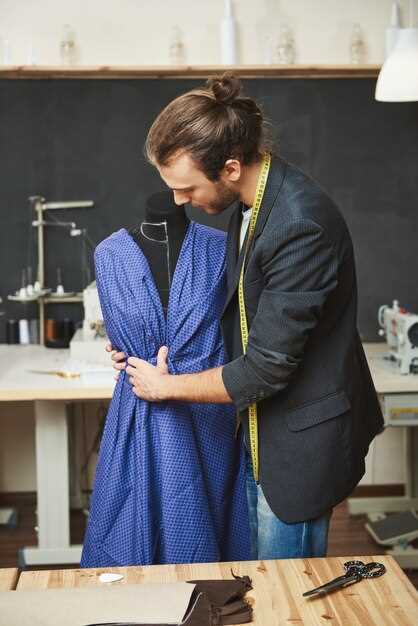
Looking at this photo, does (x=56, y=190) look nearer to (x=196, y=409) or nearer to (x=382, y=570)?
(x=196, y=409)

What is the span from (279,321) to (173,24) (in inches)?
117

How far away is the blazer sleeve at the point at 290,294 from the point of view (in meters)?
1.94

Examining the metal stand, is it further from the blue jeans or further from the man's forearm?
the blue jeans

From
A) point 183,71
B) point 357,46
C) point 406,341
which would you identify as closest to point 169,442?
point 406,341

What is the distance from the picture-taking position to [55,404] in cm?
391

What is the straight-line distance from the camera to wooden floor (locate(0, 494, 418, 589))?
4141mm

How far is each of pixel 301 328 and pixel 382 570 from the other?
1.68ft

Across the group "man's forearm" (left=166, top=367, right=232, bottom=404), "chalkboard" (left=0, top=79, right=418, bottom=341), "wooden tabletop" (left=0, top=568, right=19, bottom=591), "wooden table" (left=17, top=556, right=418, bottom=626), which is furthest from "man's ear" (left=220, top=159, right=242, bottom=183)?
"chalkboard" (left=0, top=79, right=418, bottom=341)

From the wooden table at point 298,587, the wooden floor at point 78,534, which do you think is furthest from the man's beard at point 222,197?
the wooden floor at point 78,534

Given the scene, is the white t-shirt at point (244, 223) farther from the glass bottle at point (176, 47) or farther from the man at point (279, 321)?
the glass bottle at point (176, 47)

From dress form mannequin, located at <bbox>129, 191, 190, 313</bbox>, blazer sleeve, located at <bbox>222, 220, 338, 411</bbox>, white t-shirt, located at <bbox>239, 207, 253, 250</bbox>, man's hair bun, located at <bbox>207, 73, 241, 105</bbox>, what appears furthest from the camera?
dress form mannequin, located at <bbox>129, 191, 190, 313</bbox>

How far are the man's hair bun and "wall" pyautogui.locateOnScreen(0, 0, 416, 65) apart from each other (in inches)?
102

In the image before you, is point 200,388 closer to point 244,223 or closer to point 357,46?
point 244,223

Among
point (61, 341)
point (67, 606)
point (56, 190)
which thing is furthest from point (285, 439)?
point (56, 190)
